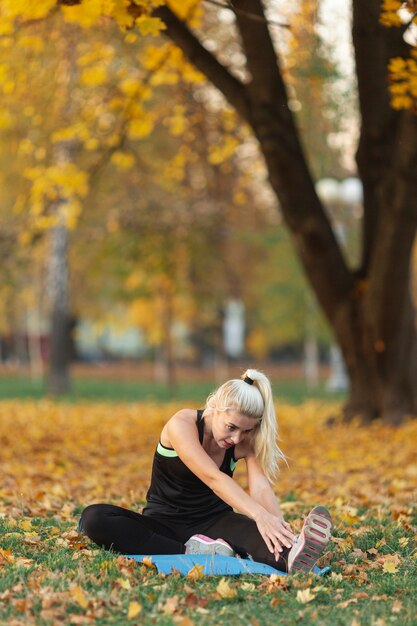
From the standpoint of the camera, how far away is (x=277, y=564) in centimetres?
482

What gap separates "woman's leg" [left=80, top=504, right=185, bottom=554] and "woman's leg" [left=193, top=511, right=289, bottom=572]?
0.21 metres

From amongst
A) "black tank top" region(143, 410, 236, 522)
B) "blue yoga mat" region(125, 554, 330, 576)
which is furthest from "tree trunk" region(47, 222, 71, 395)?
"blue yoga mat" region(125, 554, 330, 576)

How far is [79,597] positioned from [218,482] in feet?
3.55

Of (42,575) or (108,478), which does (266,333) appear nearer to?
(108,478)

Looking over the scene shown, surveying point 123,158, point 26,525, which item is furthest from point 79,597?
point 123,158

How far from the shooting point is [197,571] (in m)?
4.71

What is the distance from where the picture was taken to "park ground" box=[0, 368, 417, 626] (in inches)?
162

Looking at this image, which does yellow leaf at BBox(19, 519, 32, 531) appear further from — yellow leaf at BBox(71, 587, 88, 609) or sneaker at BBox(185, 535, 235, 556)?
yellow leaf at BBox(71, 587, 88, 609)

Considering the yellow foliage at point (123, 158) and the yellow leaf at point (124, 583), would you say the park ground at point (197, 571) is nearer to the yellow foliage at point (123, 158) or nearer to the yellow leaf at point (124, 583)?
the yellow leaf at point (124, 583)

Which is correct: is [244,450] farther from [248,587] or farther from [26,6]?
[26,6]

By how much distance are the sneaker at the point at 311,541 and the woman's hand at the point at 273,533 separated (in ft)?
0.27

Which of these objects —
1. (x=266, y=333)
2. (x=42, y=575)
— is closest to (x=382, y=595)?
(x=42, y=575)

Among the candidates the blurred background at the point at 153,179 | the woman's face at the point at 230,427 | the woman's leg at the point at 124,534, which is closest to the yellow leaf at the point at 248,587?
the woman's leg at the point at 124,534

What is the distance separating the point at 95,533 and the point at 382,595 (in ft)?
5.22
